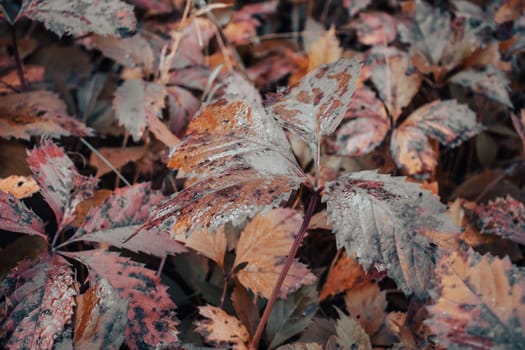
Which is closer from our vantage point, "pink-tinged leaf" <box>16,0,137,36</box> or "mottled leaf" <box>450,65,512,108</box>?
"pink-tinged leaf" <box>16,0,137,36</box>

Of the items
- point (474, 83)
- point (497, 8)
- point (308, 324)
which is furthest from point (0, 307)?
point (497, 8)

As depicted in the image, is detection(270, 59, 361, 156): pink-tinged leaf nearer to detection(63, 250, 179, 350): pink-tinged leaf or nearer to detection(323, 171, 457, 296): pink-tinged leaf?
detection(323, 171, 457, 296): pink-tinged leaf

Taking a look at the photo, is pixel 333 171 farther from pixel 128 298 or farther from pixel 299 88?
pixel 128 298

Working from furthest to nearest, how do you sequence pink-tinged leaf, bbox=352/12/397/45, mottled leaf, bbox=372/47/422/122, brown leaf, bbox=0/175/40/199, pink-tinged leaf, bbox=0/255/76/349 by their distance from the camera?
pink-tinged leaf, bbox=352/12/397/45 → mottled leaf, bbox=372/47/422/122 → brown leaf, bbox=0/175/40/199 → pink-tinged leaf, bbox=0/255/76/349

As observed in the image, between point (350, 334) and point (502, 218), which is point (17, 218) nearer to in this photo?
point (350, 334)

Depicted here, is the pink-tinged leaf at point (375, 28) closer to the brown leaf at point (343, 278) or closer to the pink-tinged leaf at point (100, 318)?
the brown leaf at point (343, 278)

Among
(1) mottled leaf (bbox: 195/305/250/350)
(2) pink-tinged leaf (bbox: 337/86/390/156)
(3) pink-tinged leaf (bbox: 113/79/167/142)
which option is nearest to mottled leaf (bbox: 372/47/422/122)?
(2) pink-tinged leaf (bbox: 337/86/390/156)

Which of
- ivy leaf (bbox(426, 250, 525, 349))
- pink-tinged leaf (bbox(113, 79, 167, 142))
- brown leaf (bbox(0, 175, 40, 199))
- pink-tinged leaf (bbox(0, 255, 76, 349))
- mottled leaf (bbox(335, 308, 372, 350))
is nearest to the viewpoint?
ivy leaf (bbox(426, 250, 525, 349))
